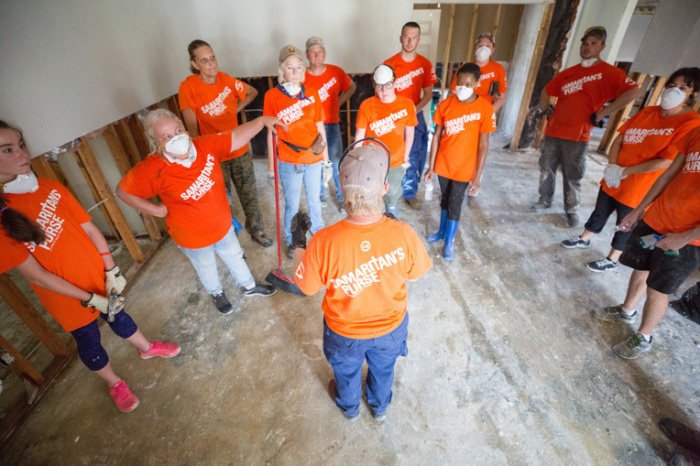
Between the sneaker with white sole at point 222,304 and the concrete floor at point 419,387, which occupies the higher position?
the sneaker with white sole at point 222,304

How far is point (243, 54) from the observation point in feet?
14.8

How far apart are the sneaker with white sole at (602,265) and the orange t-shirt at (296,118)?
2.85m

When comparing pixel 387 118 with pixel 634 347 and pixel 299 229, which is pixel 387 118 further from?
pixel 634 347

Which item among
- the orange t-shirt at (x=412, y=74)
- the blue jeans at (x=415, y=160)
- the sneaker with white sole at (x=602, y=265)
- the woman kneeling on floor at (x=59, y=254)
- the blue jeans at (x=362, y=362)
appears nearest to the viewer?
the woman kneeling on floor at (x=59, y=254)

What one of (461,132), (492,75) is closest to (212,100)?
(461,132)

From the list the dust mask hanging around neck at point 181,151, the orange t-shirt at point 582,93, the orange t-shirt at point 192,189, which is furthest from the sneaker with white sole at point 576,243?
A: the dust mask hanging around neck at point 181,151

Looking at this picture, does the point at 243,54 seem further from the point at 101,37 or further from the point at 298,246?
the point at 298,246

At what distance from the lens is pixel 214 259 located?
2.52m

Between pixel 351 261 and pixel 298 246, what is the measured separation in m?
0.41

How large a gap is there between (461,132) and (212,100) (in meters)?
2.25

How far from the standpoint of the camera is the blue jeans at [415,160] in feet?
12.8

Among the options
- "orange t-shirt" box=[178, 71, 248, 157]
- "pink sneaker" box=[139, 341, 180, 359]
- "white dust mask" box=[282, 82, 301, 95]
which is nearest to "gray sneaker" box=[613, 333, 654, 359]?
"white dust mask" box=[282, 82, 301, 95]

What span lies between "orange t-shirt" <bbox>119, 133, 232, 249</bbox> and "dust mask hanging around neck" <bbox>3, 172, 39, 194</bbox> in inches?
15.4

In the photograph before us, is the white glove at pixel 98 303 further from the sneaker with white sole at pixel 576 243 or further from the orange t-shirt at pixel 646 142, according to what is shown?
the sneaker with white sole at pixel 576 243
